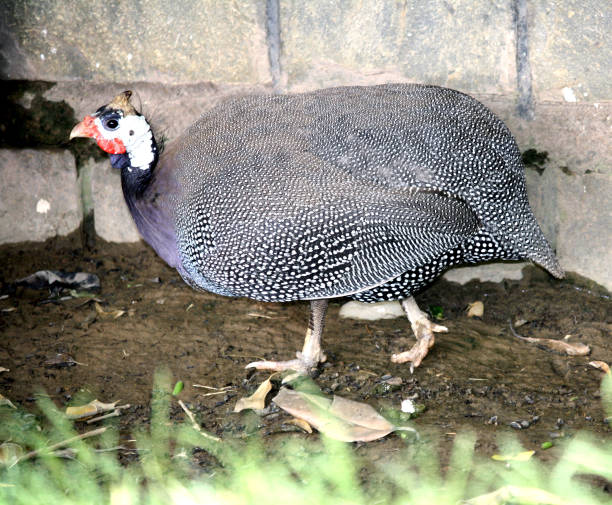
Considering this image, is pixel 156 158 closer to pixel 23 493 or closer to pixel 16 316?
pixel 16 316

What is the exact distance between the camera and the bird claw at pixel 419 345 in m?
3.12

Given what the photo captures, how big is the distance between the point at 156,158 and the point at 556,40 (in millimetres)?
1788

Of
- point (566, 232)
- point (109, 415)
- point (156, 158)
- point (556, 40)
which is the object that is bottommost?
point (109, 415)

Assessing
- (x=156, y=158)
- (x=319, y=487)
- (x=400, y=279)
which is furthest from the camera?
(x=156, y=158)

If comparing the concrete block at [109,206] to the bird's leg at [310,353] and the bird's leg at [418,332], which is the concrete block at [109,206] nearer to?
the bird's leg at [310,353]

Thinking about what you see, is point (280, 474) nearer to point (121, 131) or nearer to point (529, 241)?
point (529, 241)

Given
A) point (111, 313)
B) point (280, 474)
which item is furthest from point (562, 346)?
point (111, 313)

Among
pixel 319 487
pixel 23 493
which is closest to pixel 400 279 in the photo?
pixel 319 487

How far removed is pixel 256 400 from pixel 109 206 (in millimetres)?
1633

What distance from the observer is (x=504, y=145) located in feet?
9.61

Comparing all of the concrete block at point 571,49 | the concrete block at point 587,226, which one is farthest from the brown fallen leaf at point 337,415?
the concrete block at point 571,49

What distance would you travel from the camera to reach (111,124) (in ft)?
10.2

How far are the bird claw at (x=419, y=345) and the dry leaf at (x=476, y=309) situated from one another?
0.36 m

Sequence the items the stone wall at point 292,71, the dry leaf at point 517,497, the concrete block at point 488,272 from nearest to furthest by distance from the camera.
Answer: the dry leaf at point 517,497, the stone wall at point 292,71, the concrete block at point 488,272
